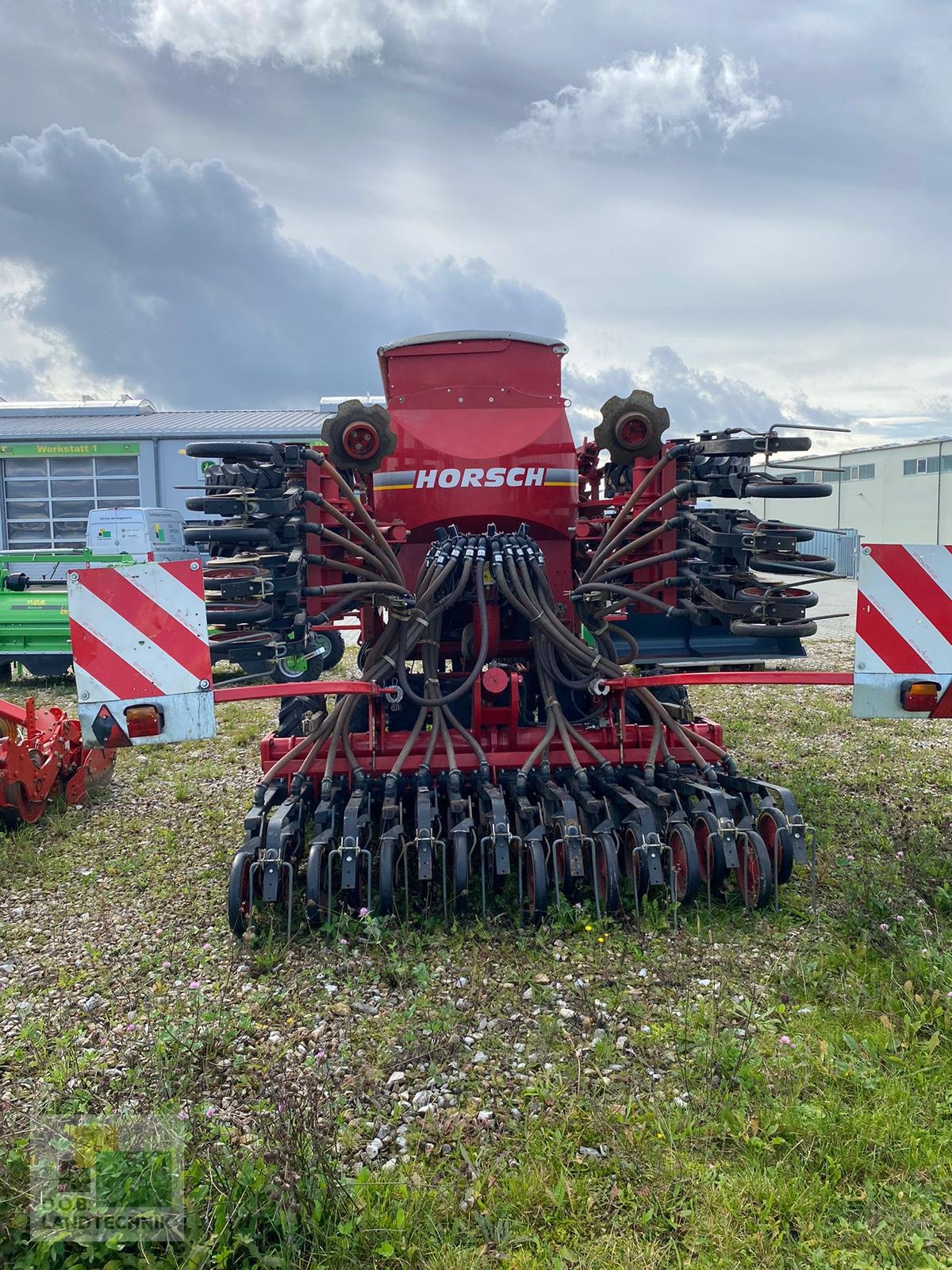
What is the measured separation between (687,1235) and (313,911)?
79.8 inches

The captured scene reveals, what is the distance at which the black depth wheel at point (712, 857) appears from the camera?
377 centimetres

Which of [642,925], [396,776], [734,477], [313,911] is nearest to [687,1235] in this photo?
[642,925]

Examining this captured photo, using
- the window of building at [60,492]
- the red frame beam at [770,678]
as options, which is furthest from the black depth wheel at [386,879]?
the window of building at [60,492]

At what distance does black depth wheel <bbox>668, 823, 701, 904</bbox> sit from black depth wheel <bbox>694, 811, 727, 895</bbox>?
0.06m

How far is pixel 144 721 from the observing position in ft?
11.4

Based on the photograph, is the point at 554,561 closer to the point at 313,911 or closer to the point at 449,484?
the point at 449,484

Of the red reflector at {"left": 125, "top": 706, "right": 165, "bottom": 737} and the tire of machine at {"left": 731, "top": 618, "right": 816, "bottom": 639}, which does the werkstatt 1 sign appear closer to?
the red reflector at {"left": 125, "top": 706, "right": 165, "bottom": 737}

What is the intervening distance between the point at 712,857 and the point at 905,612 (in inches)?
50.6

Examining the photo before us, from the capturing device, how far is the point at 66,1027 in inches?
122

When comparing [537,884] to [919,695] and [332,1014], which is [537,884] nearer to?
[332,1014]

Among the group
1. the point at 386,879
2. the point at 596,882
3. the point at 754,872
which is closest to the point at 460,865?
the point at 386,879

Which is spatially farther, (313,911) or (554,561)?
(554,561)

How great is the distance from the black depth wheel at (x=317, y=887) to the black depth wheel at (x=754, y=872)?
1739 mm

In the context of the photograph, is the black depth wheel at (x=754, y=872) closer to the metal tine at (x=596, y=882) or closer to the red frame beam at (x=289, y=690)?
the metal tine at (x=596, y=882)
